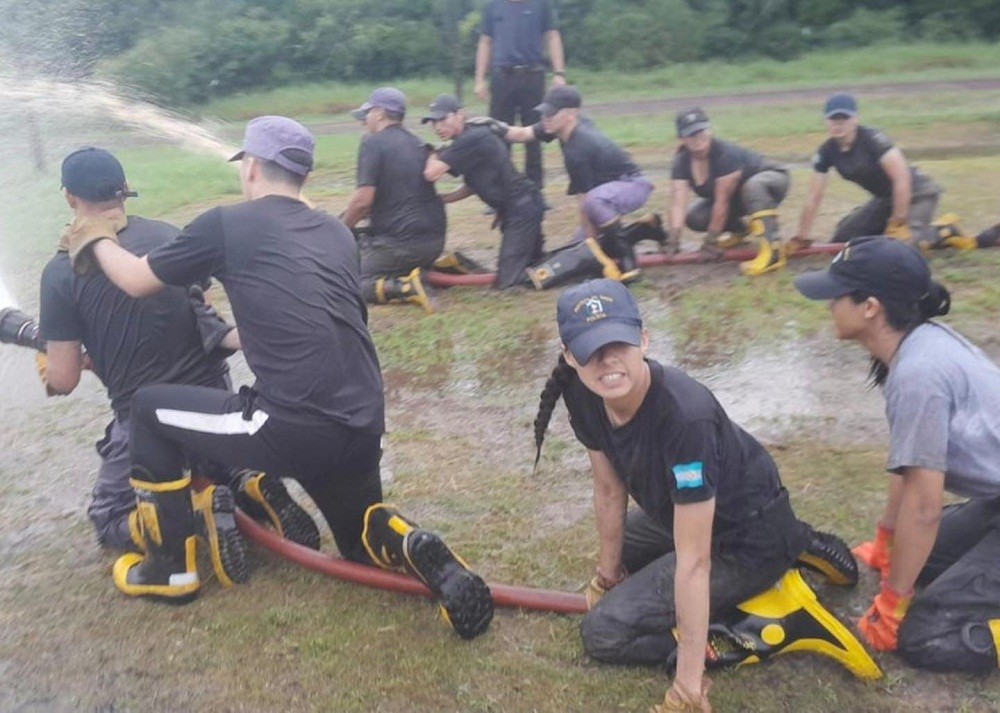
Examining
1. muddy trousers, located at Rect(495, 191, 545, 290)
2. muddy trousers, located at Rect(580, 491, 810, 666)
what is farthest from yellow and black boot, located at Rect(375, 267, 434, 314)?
muddy trousers, located at Rect(580, 491, 810, 666)

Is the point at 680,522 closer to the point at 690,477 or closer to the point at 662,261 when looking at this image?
the point at 690,477

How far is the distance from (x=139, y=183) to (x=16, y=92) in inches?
67.1

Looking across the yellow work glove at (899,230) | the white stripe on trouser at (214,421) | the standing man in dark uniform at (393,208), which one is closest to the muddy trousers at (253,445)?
the white stripe on trouser at (214,421)

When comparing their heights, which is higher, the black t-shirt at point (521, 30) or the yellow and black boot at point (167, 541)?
the black t-shirt at point (521, 30)

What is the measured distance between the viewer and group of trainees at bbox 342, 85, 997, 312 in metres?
8.04

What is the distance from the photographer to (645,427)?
3512mm

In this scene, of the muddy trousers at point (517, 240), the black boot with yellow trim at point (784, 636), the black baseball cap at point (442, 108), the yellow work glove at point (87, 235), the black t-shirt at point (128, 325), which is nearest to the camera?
the black boot with yellow trim at point (784, 636)

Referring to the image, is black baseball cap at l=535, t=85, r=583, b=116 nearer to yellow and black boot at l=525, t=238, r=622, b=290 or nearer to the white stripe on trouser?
yellow and black boot at l=525, t=238, r=622, b=290

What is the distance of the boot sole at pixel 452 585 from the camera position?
3.90m

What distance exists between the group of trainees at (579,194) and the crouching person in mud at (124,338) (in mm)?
3452

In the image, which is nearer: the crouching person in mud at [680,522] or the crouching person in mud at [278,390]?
the crouching person in mud at [680,522]

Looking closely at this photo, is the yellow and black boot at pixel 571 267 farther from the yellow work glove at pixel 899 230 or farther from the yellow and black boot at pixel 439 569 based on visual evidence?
the yellow and black boot at pixel 439 569

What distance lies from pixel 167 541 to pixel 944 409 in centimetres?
271

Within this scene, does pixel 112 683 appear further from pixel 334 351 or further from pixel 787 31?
pixel 787 31
